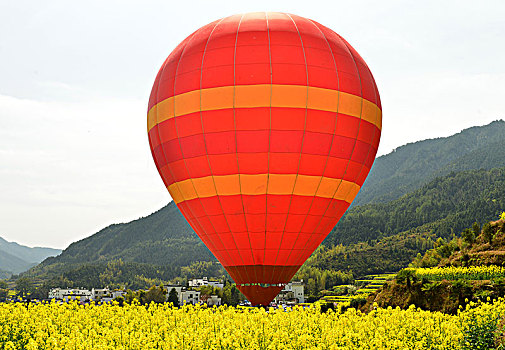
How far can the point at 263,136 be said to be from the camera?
18641mm

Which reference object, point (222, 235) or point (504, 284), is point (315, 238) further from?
point (504, 284)

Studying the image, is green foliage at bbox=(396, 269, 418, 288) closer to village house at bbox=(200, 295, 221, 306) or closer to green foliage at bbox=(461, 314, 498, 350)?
green foliage at bbox=(461, 314, 498, 350)

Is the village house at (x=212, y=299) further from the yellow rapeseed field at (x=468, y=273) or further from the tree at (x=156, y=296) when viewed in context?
the yellow rapeseed field at (x=468, y=273)

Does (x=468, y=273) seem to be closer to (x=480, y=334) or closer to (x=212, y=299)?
(x=480, y=334)

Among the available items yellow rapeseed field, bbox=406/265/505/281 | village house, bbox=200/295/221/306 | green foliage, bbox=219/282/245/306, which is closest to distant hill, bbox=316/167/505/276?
green foliage, bbox=219/282/245/306

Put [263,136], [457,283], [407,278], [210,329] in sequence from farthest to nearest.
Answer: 1. [407,278]
2. [457,283]
3. [263,136]
4. [210,329]

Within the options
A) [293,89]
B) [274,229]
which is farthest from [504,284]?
[293,89]

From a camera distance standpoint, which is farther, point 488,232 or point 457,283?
point 488,232

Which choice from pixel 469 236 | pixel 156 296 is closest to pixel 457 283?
pixel 469 236

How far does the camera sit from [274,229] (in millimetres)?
19438

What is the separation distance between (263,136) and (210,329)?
7.86 meters

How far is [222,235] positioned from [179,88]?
582 centimetres

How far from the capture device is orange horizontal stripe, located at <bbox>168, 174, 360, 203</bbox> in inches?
747

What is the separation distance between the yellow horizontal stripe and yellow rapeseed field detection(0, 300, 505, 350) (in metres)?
7.17
